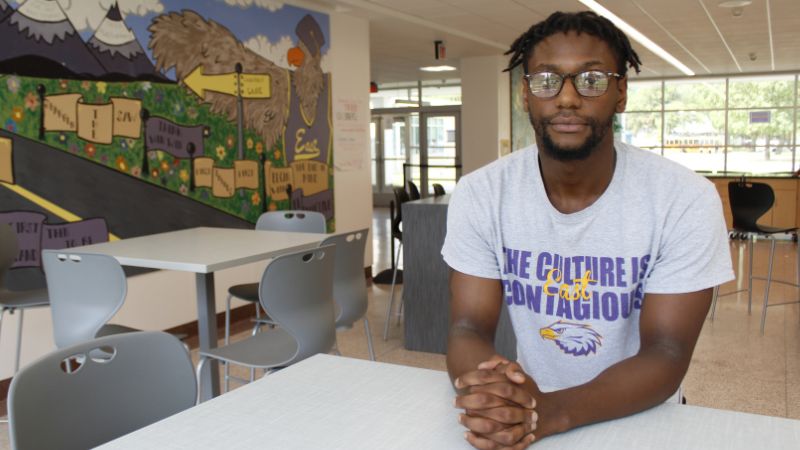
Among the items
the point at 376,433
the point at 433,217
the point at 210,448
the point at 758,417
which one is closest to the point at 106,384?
the point at 210,448

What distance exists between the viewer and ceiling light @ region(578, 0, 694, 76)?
634cm

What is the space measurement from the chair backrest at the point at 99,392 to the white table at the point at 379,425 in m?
0.25

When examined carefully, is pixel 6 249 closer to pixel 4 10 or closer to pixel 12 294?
pixel 12 294

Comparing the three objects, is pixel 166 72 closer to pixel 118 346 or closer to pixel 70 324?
pixel 70 324

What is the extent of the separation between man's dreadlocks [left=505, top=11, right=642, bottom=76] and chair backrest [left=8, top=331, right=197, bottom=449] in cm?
93

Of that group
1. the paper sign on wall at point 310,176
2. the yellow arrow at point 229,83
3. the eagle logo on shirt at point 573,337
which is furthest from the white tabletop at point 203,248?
the paper sign on wall at point 310,176

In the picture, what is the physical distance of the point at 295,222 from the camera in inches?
163

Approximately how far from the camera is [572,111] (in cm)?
129

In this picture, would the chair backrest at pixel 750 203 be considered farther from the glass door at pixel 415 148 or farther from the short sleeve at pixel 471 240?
the glass door at pixel 415 148

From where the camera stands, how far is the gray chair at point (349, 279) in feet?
10.1

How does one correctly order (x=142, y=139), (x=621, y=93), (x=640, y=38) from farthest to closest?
(x=640, y=38)
(x=142, y=139)
(x=621, y=93)

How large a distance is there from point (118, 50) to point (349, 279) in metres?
2.27

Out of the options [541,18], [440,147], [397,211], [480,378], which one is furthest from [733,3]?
[440,147]

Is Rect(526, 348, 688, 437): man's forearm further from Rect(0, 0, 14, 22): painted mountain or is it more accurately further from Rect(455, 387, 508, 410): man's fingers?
Rect(0, 0, 14, 22): painted mountain
